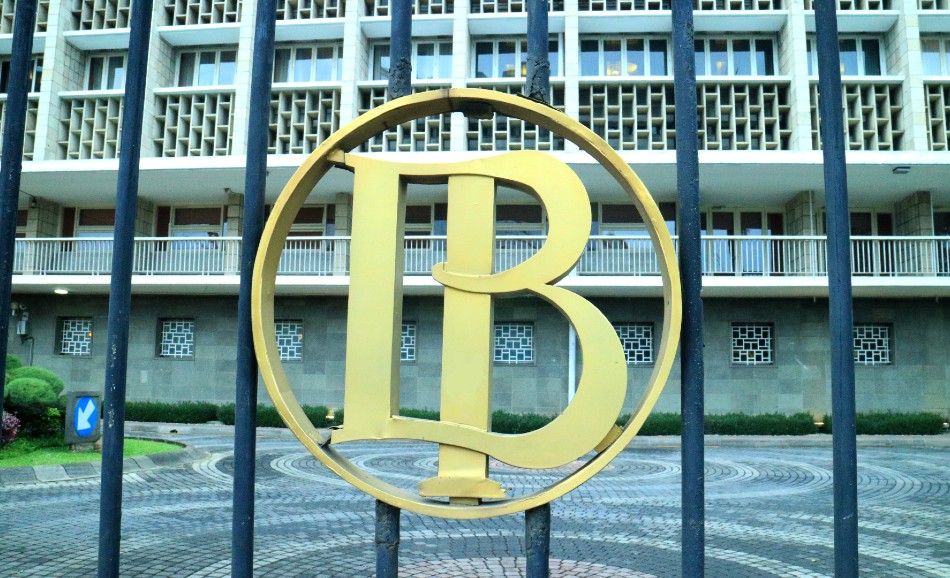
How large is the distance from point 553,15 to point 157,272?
14.5 m

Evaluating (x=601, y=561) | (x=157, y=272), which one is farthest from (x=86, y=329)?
(x=601, y=561)

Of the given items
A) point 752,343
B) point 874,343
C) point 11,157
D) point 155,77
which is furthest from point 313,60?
point 11,157

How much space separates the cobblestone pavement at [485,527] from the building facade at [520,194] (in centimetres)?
794

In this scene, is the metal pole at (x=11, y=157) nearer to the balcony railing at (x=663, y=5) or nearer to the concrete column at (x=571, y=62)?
the concrete column at (x=571, y=62)

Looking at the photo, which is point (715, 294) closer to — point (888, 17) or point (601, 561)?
point (888, 17)

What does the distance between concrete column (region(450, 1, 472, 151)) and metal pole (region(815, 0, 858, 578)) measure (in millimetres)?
17798

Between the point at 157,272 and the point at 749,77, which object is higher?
the point at 749,77

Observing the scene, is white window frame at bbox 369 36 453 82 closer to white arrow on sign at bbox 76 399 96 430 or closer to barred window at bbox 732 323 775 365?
barred window at bbox 732 323 775 365

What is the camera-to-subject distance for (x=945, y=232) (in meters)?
21.6

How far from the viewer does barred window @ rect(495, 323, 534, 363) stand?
2070cm

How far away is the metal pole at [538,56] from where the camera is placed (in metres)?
3.24

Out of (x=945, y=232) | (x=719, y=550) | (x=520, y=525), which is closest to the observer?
(x=719, y=550)

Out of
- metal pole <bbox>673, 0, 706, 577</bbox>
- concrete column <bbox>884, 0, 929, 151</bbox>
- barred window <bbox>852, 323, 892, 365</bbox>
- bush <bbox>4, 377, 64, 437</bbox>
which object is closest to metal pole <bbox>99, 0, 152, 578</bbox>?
metal pole <bbox>673, 0, 706, 577</bbox>

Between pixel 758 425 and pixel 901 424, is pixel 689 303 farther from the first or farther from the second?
pixel 901 424
